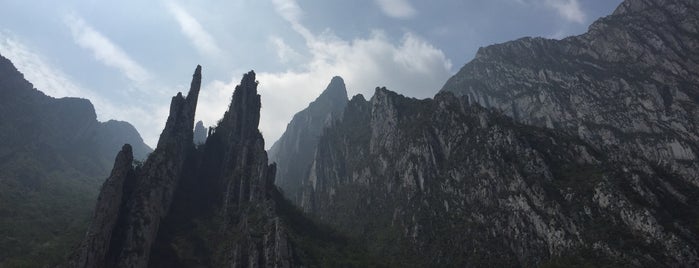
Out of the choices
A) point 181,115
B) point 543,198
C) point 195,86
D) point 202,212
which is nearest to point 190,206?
point 202,212

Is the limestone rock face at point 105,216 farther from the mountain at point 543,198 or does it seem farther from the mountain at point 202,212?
the mountain at point 543,198

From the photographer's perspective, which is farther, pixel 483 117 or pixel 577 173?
pixel 483 117

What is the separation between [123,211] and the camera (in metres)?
120

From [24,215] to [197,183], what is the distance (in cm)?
5222

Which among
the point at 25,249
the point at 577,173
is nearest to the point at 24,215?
the point at 25,249

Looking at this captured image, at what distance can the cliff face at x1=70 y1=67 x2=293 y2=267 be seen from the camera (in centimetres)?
11400

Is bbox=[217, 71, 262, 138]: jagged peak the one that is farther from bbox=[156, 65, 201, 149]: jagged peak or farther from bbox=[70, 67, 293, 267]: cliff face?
bbox=[156, 65, 201, 149]: jagged peak

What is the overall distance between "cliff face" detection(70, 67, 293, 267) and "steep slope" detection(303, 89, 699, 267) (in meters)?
49.7

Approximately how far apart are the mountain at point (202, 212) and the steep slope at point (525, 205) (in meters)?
27.6

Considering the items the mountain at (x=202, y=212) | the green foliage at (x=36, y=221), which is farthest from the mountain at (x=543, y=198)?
the green foliage at (x=36, y=221)

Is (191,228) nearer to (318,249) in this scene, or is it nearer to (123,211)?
(123,211)

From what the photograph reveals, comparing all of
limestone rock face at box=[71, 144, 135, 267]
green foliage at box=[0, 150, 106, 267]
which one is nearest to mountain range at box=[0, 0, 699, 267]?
limestone rock face at box=[71, 144, 135, 267]

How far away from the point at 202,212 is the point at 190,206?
3745 mm

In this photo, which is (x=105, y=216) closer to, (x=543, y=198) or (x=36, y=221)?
(x=36, y=221)
